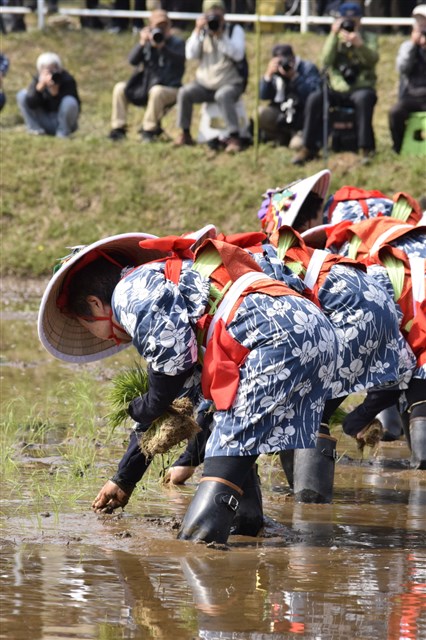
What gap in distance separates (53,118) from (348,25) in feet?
12.8

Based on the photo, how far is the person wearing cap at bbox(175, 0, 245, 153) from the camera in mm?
13445

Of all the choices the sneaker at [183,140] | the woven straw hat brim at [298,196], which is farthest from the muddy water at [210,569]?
the sneaker at [183,140]

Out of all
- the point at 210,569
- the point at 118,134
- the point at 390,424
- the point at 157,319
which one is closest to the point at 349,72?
the point at 118,134

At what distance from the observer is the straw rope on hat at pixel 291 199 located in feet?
22.0

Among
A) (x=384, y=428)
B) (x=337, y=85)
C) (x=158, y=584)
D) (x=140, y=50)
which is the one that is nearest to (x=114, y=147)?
(x=140, y=50)

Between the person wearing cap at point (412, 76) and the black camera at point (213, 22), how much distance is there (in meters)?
1.91

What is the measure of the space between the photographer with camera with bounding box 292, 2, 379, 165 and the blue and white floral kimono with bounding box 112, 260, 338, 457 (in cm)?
866

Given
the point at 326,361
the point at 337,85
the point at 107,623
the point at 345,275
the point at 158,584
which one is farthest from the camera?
the point at 337,85

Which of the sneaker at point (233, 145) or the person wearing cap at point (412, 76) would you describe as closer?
the person wearing cap at point (412, 76)

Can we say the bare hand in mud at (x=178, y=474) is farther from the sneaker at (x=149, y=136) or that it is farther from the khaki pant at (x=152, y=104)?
the sneaker at (x=149, y=136)

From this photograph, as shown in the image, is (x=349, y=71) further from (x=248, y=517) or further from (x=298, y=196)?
(x=248, y=517)

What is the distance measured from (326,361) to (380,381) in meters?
0.79

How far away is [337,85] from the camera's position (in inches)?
513

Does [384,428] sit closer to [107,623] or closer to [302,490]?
[302,490]
